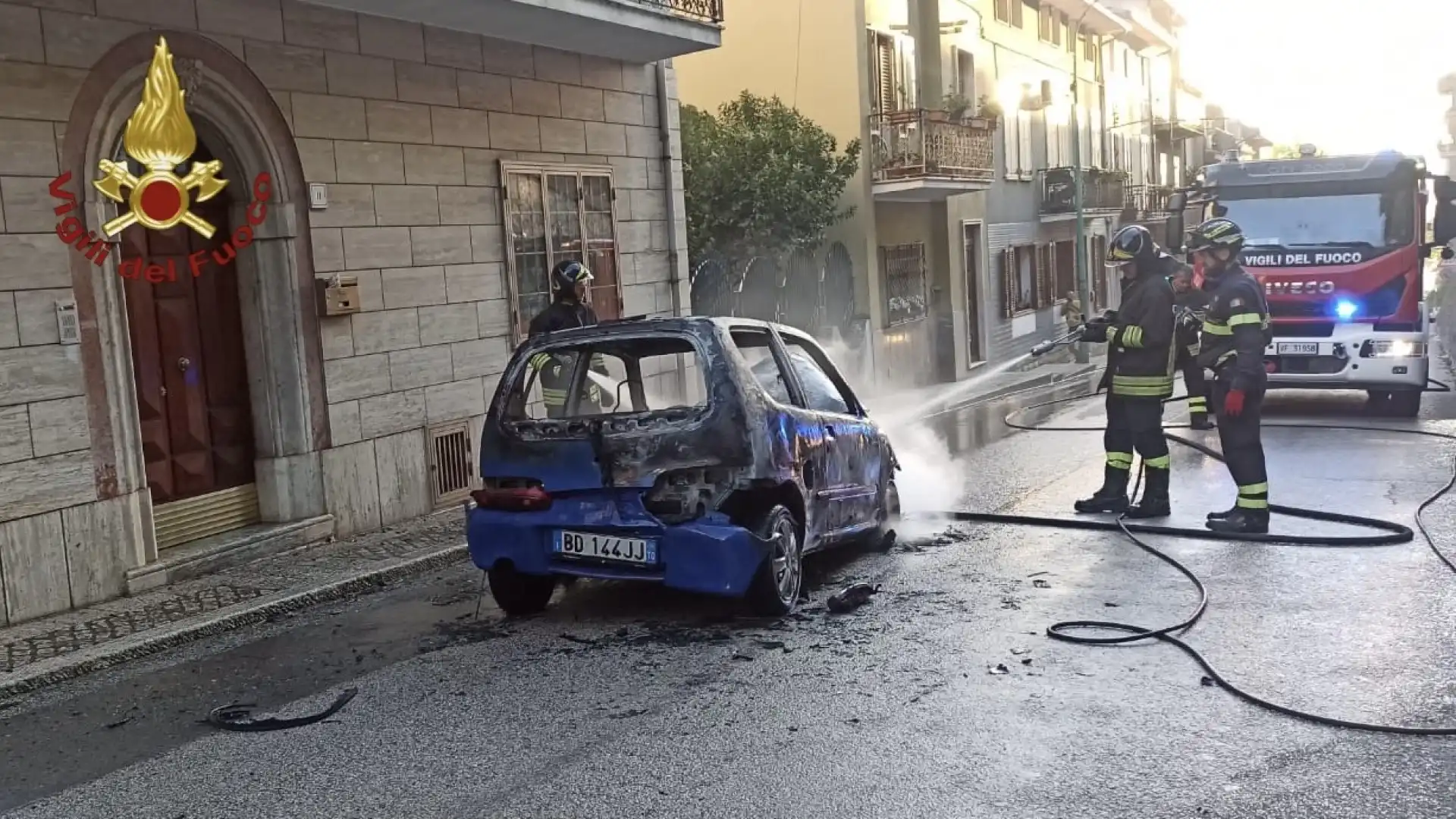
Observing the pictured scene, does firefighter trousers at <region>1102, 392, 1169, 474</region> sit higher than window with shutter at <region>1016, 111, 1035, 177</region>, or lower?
lower

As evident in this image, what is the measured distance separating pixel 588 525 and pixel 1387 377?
9.76 metres

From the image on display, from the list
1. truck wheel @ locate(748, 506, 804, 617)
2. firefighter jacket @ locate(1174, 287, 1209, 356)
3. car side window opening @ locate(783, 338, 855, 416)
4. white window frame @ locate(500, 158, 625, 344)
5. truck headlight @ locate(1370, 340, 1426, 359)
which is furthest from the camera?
truck headlight @ locate(1370, 340, 1426, 359)

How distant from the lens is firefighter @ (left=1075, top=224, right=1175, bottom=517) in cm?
843

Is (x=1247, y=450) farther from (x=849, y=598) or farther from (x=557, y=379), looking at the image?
(x=557, y=379)

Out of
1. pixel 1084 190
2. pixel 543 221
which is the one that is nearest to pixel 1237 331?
pixel 543 221

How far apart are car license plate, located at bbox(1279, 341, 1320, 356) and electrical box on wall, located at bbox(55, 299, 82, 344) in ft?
36.3

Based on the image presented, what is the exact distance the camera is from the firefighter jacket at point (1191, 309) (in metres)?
10.5

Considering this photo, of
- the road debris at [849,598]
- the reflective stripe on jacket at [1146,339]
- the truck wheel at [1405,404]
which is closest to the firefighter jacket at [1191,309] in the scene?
the reflective stripe on jacket at [1146,339]

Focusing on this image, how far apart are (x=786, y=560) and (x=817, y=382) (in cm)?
144

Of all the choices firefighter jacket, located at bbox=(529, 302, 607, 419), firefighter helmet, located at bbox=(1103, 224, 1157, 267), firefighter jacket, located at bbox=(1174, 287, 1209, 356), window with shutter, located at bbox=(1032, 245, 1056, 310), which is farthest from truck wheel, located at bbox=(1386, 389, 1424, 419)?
window with shutter, located at bbox=(1032, 245, 1056, 310)

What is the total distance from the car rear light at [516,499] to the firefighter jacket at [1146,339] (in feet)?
13.8

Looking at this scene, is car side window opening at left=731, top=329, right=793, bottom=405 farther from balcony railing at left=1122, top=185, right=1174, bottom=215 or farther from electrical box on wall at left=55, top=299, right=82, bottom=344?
balcony railing at left=1122, top=185, right=1174, bottom=215

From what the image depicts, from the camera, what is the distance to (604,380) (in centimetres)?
689

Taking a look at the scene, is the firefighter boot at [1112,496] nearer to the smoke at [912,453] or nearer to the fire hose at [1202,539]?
the fire hose at [1202,539]
